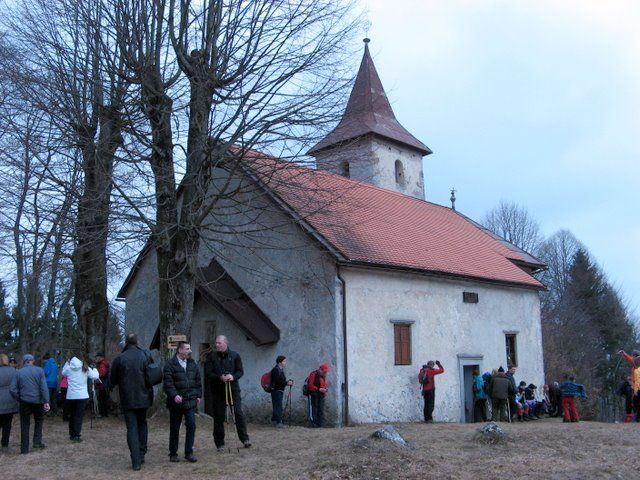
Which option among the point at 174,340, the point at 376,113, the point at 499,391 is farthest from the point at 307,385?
the point at 376,113

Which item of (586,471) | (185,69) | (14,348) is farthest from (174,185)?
(14,348)

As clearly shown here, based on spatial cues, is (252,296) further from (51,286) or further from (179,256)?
(51,286)

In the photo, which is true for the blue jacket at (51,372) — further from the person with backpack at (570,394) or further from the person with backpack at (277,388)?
the person with backpack at (570,394)

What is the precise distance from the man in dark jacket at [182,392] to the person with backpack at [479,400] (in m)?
10.5

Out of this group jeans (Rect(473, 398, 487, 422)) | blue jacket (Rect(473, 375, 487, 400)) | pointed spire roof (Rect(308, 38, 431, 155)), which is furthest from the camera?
pointed spire roof (Rect(308, 38, 431, 155))

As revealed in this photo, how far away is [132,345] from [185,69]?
728 cm

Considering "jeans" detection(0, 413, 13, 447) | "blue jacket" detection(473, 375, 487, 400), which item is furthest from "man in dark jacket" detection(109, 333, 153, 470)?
"blue jacket" detection(473, 375, 487, 400)

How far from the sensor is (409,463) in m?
8.90

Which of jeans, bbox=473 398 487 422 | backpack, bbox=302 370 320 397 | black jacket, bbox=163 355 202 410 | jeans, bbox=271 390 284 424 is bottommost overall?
jeans, bbox=473 398 487 422

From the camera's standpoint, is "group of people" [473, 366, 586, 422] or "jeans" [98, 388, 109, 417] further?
"group of people" [473, 366, 586, 422]

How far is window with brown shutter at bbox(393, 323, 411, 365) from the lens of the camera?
18.2 metres

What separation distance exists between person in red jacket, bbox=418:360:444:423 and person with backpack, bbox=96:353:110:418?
7.84m

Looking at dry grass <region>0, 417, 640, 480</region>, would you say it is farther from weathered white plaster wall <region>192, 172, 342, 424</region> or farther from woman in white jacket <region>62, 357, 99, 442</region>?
weathered white plaster wall <region>192, 172, 342, 424</region>

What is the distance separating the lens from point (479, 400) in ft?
60.0
